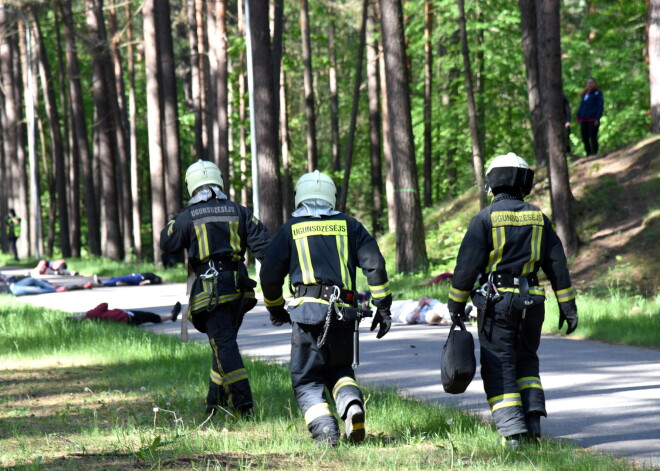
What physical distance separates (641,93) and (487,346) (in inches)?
1022

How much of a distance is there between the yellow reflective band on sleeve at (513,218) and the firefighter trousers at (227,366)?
2289 mm

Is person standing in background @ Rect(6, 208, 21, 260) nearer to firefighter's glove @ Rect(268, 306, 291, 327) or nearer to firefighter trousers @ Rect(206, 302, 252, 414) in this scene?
firefighter trousers @ Rect(206, 302, 252, 414)

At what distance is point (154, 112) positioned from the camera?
29953mm

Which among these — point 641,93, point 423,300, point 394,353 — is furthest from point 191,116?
point 394,353

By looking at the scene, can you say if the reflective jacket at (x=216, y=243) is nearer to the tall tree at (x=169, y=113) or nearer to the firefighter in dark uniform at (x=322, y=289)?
the firefighter in dark uniform at (x=322, y=289)

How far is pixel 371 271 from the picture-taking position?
256 inches

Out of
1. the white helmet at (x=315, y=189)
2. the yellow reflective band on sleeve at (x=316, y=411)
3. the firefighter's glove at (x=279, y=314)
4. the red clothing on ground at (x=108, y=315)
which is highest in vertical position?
the white helmet at (x=315, y=189)

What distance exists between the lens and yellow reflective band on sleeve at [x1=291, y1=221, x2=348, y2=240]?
6.54m

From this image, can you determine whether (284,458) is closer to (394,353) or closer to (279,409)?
(279,409)

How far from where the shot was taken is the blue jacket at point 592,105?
2220 centimetres

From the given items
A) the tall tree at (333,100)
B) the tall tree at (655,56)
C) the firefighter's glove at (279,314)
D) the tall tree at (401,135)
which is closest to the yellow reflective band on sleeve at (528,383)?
the firefighter's glove at (279,314)

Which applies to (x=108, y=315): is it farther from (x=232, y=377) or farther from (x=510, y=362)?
(x=510, y=362)

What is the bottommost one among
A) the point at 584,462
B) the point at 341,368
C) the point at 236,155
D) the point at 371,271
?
the point at 584,462

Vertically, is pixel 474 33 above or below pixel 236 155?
above
